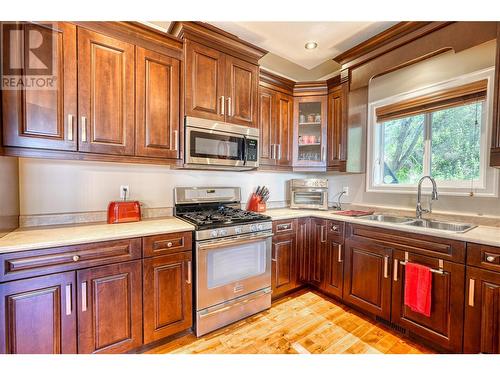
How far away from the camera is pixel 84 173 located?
1.78 metres

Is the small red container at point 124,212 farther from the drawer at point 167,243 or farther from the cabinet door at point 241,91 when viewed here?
the cabinet door at point 241,91

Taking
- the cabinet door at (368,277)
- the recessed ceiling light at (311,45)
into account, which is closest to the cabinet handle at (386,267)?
the cabinet door at (368,277)

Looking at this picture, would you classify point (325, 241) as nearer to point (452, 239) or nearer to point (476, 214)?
point (452, 239)

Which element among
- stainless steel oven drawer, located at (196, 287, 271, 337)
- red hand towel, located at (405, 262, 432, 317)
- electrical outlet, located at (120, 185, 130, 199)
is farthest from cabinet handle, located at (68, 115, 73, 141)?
red hand towel, located at (405, 262, 432, 317)

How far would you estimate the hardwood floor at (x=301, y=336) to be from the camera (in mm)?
1613

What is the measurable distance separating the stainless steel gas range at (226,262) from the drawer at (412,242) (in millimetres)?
857

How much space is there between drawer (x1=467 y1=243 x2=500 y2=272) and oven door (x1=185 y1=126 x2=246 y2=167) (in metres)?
1.82

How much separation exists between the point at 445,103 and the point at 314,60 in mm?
1408

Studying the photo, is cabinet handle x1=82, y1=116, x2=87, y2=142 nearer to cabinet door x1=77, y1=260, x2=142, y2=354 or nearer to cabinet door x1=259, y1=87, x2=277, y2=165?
cabinet door x1=77, y1=260, x2=142, y2=354

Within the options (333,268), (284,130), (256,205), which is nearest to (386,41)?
(284,130)

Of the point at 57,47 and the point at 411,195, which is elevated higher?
the point at 57,47

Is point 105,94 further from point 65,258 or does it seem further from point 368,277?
point 368,277

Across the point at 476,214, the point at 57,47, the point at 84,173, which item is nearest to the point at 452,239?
the point at 476,214
